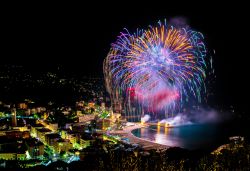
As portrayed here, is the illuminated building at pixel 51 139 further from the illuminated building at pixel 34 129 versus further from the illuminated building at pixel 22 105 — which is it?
the illuminated building at pixel 22 105

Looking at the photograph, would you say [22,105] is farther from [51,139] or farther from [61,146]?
[61,146]

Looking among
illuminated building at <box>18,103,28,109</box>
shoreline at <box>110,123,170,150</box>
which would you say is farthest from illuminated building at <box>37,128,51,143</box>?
illuminated building at <box>18,103,28,109</box>

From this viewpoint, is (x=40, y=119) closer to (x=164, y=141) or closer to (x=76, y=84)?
(x=164, y=141)

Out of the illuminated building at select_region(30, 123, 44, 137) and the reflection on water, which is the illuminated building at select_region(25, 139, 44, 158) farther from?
the reflection on water

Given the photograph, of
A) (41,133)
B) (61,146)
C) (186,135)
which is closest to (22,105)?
(41,133)

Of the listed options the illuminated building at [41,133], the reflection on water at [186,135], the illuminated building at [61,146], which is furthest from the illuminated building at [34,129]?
the reflection on water at [186,135]
